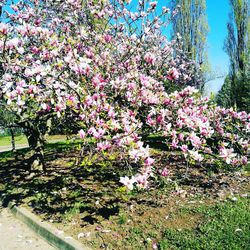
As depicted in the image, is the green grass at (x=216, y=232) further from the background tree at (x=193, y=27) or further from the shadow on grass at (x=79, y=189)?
the background tree at (x=193, y=27)

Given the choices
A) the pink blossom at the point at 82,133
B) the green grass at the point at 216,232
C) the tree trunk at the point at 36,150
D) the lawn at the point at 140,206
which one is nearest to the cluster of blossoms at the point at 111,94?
the pink blossom at the point at 82,133

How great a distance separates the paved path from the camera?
498 centimetres

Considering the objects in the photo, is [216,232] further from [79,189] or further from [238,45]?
[238,45]

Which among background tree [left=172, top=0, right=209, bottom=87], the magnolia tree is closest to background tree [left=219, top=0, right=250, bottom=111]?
background tree [left=172, top=0, right=209, bottom=87]

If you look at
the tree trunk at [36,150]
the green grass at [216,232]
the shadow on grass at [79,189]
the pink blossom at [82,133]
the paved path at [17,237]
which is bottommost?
the paved path at [17,237]

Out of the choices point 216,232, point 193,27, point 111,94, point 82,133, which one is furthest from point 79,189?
point 193,27

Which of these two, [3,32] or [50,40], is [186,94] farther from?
[3,32]

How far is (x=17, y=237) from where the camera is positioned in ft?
17.6

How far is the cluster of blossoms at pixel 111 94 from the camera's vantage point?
4.28 metres

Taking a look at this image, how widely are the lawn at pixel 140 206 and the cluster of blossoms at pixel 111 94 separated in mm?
449

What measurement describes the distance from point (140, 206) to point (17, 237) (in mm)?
2067

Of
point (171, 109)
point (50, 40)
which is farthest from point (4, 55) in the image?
point (171, 109)

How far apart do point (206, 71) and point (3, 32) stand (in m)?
21.7

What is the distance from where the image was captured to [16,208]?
646 cm
